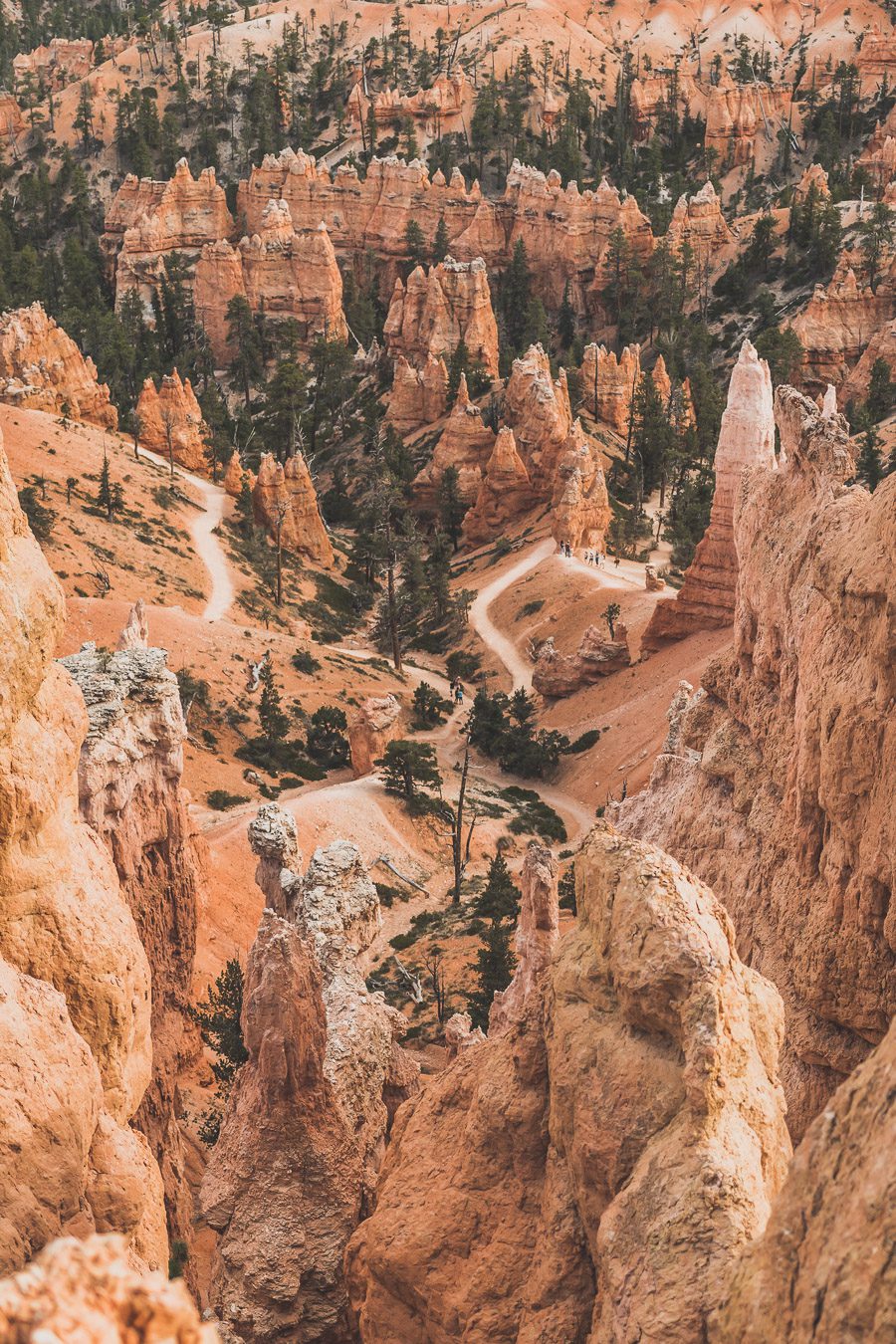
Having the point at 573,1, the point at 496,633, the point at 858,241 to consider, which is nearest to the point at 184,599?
the point at 496,633

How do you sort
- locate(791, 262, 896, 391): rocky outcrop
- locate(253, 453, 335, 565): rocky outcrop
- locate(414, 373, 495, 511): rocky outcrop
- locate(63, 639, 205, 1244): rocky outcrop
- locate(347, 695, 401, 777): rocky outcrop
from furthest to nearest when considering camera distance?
1. locate(791, 262, 896, 391): rocky outcrop
2. locate(414, 373, 495, 511): rocky outcrop
3. locate(253, 453, 335, 565): rocky outcrop
4. locate(347, 695, 401, 777): rocky outcrop
5. locate(63, 639, 205, 1244): rocky outcrop

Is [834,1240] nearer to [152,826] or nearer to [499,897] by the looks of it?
[152,826]

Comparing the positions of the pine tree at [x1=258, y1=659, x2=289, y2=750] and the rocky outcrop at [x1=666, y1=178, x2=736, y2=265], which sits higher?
the rocky outcrop at [x1=666, y1=178, x2=736, y2=265]

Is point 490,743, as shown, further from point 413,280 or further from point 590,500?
point 413,280

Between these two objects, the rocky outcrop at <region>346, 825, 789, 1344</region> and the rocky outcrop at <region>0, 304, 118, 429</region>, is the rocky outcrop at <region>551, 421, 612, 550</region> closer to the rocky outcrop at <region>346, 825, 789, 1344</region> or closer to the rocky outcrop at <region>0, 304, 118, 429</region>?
the rocky outcrop at <region>0, 304, 118, 429</region>

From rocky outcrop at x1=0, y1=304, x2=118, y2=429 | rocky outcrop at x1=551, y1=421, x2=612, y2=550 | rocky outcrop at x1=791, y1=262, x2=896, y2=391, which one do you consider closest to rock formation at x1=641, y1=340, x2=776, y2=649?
rocky outcrop at x1=551, y1=421, x2=612, y2=550

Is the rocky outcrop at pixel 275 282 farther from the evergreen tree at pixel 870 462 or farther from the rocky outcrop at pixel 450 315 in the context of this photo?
the evergreen tree at pixel 870 462

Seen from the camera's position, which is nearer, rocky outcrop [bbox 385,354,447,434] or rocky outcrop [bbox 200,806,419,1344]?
rocky outcrop [bbox 200,806,419,1344]
